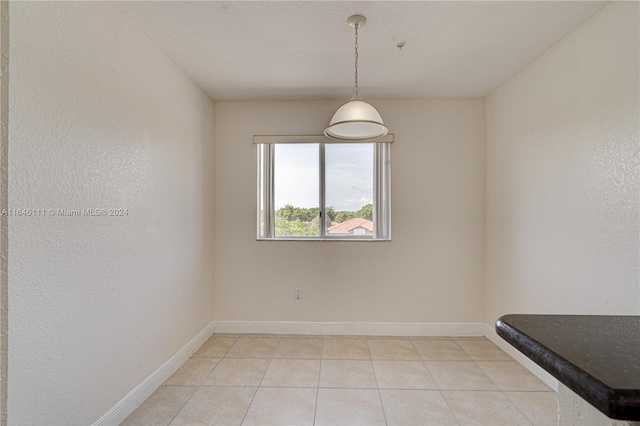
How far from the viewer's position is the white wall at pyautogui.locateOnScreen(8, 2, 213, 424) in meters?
1.22

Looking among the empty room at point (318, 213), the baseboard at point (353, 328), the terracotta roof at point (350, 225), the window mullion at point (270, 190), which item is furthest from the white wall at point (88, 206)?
the terracotta roof at point (350, 225)

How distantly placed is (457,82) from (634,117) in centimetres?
140

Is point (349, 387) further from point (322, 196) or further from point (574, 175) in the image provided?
point (574, 175)

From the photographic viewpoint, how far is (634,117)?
1.57 meters

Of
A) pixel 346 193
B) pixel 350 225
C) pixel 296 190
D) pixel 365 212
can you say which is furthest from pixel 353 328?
pixel 296 190

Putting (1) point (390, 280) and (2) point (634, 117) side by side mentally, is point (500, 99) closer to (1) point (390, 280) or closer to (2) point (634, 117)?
(2) point (634, 117)

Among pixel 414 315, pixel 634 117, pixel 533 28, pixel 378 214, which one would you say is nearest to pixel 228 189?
pixel 378 214

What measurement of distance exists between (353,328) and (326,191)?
1.49m

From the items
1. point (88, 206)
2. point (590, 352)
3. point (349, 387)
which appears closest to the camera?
point (590, 352)

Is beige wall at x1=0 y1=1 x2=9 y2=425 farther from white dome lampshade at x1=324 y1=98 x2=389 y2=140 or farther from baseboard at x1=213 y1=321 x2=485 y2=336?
baseboard at x1=213 y1=321 x2=485 y2=336

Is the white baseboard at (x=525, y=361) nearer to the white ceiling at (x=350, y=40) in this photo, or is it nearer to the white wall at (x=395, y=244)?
the white wall at (x=395, y=244)

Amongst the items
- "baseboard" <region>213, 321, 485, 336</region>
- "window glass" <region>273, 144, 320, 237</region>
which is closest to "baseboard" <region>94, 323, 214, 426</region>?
"baseboard" <region>213, 321, 485, 336</region>

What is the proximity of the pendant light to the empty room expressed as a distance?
0.02 m

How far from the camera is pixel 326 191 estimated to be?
3.22m
